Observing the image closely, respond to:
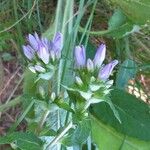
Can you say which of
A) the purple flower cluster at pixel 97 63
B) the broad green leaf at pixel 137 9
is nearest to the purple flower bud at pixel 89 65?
the purple flower cluster at pixel 97 63

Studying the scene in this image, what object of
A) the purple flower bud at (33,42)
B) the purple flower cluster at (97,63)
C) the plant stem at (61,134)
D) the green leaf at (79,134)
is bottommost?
the green leaf at (79,134)

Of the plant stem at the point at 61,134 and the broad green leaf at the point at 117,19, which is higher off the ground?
the broad green leaf at the point at 117,19

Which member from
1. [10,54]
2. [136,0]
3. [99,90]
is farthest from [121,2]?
[10,54]

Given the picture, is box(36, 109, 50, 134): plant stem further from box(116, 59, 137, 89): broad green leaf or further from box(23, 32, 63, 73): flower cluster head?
box(116, 59, 137, 89): broad green leaf

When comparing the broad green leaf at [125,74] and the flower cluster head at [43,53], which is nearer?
the flower cluster head at [43,53]

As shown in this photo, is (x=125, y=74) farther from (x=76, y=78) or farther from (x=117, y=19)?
(x=76, y=78)

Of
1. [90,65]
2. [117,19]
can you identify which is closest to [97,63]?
[90,65]

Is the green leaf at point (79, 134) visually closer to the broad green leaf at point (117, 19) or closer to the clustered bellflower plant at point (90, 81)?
the clustered bellflower plant at point (90, 81)
